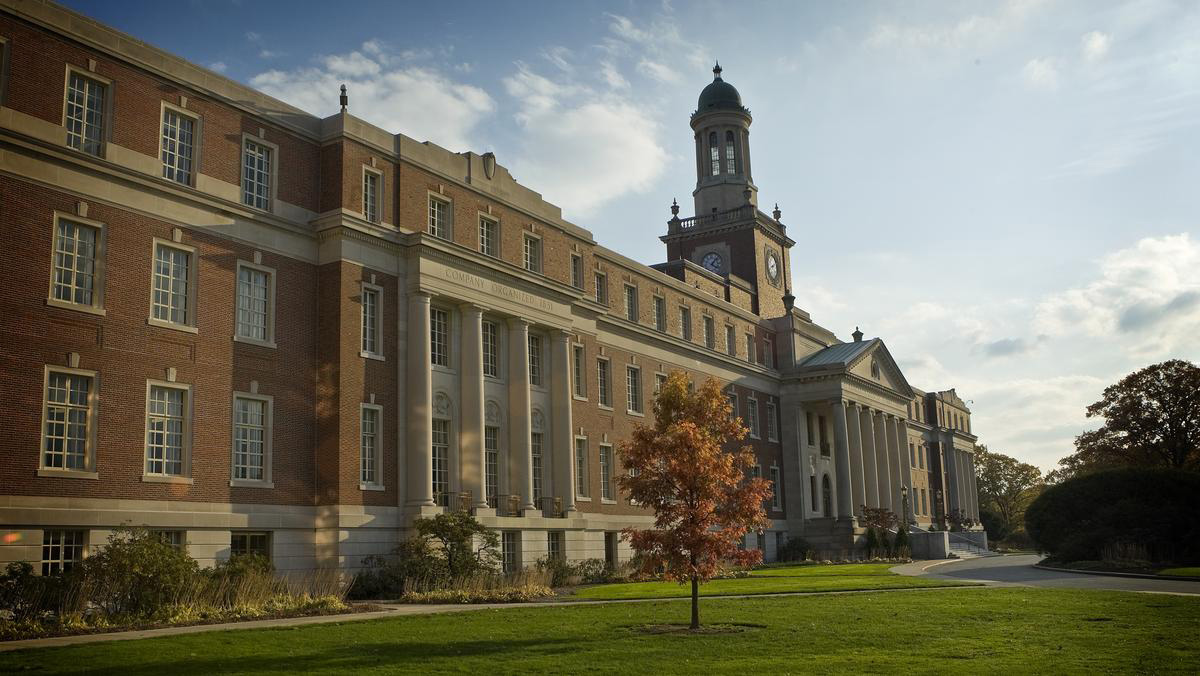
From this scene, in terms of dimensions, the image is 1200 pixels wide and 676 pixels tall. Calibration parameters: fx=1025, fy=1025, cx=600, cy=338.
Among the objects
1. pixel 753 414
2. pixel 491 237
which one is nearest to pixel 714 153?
pixel 753 414

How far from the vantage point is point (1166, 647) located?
15648 millimetres

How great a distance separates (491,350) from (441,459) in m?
5.37

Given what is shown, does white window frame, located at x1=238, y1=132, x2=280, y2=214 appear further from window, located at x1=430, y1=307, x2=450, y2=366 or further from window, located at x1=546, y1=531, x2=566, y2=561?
window, located at x1=546, y1=531, x2=566, y2=561

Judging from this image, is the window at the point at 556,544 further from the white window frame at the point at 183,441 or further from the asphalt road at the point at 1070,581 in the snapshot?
the white window frame at the point at 183,441

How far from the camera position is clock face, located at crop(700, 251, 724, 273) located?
7031cm

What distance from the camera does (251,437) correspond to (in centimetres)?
3017

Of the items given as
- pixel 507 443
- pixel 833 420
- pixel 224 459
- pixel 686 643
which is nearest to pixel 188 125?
pixel 224 459

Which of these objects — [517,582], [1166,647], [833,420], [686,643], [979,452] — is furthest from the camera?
[979,452]

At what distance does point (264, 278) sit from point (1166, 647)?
83.7 ft

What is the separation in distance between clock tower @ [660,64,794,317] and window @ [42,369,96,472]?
47.4 metres

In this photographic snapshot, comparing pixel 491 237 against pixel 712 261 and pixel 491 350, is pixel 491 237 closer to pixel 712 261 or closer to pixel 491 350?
pixel 491 350

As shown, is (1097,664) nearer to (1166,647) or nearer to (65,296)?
(1166,647)

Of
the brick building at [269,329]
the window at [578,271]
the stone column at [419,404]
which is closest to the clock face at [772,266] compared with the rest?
the brick building at [269,329]

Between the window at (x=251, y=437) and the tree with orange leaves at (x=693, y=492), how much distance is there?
13356 mm
